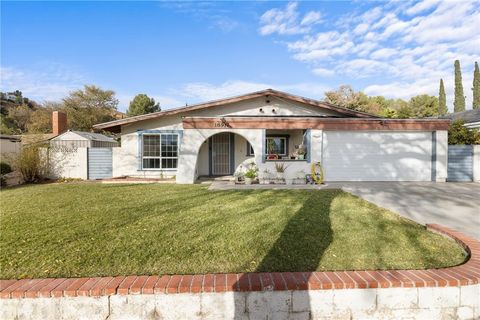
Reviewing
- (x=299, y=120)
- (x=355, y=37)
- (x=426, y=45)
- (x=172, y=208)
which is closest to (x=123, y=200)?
(x=172, y=208)

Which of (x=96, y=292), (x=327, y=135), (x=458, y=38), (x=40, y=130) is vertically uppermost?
(x=458, y=38)

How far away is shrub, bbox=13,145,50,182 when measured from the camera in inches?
497

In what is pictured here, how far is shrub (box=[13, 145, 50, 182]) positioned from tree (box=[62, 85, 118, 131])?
22316 millimetres

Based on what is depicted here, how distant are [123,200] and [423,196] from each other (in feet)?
32.2

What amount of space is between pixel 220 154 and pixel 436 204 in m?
10.1

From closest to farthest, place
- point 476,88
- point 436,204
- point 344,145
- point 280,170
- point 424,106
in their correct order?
1. point 436,204
2. point 280,170
3. point 344,145
4. point 424,106
5. point 476,88

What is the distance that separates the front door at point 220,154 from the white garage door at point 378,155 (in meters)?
5.43

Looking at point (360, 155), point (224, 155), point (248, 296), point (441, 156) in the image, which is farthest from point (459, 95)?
point (248, 296)

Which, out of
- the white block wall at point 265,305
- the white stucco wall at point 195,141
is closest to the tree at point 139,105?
the white stucco wall at point 195,141

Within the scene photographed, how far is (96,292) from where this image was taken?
8.80 feet

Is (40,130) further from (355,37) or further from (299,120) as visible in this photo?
(355,37)

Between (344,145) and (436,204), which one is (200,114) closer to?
(344,145)

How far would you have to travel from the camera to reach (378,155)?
12234 millimetres

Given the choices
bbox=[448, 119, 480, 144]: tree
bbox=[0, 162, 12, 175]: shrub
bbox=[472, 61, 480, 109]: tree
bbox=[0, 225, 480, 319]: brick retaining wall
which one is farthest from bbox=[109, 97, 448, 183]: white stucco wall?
bbox=[472, 61, 480, 109]: tree
